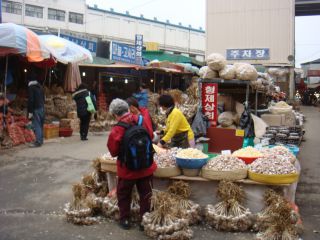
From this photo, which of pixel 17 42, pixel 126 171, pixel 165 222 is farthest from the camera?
pixel 17 42

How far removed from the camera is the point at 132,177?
4.84 m

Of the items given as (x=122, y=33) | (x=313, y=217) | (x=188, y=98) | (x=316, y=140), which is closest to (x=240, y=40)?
(x=122, y=33)

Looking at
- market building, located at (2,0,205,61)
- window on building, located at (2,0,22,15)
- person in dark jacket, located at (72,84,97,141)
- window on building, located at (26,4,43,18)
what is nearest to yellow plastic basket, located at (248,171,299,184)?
person in dark jacket, located at (72,84,97,141)

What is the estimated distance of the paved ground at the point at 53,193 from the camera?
500 cm

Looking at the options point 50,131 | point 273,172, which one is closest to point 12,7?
point 50,131

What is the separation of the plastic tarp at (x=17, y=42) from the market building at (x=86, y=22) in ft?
85.4

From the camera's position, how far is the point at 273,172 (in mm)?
5055

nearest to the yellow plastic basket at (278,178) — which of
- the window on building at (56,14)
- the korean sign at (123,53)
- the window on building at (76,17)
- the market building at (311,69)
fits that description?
the korean sign at (123,53)

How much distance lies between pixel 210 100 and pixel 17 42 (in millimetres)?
5294

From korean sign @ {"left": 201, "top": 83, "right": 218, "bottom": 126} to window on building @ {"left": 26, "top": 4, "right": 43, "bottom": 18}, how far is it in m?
35.9

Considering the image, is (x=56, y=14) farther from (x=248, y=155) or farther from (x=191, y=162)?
(x=191, y=162)

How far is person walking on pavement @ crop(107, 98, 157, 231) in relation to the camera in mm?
4758

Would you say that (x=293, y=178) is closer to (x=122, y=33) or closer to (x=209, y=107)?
(x=209, y=107)

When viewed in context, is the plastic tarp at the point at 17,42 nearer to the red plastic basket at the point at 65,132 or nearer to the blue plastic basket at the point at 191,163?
the red plastic basket at the point at 65,132
